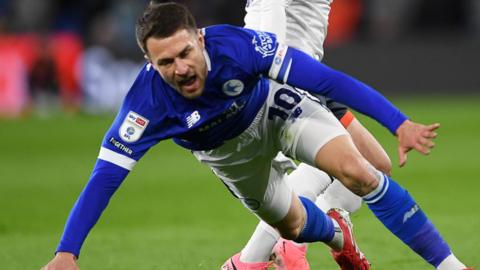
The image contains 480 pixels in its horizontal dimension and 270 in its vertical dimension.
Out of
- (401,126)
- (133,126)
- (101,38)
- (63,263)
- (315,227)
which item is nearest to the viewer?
(401,126)

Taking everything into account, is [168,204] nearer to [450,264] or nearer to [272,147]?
[272,147]

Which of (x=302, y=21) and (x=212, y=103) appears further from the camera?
(x=302, y=21)

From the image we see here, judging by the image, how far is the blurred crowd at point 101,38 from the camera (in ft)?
68.4

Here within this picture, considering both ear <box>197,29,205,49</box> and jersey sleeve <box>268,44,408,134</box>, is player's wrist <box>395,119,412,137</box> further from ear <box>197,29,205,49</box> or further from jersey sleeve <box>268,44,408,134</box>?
ear <box>197,29,205,49</box>

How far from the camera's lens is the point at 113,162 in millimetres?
5297

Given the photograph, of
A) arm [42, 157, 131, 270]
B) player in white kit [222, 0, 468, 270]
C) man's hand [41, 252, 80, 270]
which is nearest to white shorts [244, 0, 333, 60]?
player in white kit [222, 0, 468, 270]

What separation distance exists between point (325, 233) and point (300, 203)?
0.76 feet

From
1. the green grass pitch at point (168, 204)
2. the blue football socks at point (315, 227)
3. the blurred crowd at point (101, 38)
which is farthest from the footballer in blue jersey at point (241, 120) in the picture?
the blurred crowd at point (101, 38)

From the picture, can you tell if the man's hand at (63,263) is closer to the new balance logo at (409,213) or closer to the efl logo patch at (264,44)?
the efl logo patch at (264,44)

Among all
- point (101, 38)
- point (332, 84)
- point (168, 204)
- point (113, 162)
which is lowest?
point (101, 38)

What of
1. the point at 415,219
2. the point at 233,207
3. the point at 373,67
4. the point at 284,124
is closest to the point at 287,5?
the point at 284,124

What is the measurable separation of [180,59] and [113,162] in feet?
2.06

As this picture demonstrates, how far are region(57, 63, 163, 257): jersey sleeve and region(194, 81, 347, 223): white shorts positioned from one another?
60cm

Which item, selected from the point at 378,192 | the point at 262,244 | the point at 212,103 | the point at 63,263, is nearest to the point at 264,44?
the point at 212,103
